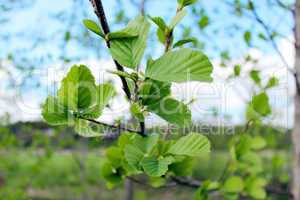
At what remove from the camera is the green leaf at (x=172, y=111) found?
40cm

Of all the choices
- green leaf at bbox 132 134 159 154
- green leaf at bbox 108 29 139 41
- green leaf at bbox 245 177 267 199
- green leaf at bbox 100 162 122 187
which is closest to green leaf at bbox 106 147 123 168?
green leaf at bbox 100 162 122 187

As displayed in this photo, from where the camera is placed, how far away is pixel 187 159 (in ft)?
1.75

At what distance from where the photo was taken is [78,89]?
0.38 m

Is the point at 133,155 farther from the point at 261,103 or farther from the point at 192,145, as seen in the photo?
the point at 261,103

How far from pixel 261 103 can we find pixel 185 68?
460 millimetres

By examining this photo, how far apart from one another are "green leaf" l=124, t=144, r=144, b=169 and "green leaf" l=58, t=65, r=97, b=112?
0.23 feet

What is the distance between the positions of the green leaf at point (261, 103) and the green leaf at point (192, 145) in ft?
1.24

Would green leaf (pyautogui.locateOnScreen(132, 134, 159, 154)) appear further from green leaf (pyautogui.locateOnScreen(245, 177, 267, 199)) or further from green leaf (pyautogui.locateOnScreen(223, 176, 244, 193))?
green leaf (pyautogui.locateOnScreen(245, 177, 267, 199))

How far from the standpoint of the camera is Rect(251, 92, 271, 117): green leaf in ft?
2.50

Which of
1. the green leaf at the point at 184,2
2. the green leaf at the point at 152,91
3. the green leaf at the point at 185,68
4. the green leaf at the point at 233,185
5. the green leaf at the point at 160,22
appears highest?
the green leaf at the point at 184,2

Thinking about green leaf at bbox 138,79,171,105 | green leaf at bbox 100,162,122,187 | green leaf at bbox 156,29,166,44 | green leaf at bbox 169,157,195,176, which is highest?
green leaf at bbox 156,29,166,44

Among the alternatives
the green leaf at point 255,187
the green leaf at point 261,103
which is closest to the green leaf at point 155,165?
the green leaf at point 261,103

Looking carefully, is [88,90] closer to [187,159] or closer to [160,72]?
[160,72]

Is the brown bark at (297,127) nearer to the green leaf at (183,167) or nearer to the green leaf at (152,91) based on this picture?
the green leaf at (183,167)
